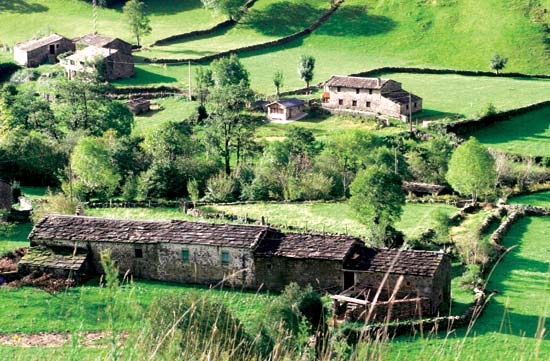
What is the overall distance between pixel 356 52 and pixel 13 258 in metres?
67.3

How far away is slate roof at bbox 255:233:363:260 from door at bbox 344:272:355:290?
2.75 ft

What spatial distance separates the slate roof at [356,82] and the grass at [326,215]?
29.3 m

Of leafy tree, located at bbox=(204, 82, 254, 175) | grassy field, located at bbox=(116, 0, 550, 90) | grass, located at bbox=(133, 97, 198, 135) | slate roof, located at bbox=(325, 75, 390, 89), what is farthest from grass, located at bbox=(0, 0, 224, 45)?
leafy tree, located at bbox=(204, 82, 254, 175)

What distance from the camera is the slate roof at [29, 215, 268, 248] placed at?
38594 mm

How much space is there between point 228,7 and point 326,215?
60454mm

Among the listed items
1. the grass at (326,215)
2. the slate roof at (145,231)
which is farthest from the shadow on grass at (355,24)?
the slate roof at (145,231)

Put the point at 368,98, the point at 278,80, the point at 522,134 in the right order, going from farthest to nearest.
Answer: the point at 278,80 → the point at 368,98 → the point at 522,134

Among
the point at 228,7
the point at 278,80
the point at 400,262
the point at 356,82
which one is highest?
the point at 228,7

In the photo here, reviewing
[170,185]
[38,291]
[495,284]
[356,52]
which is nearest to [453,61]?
[356,52]

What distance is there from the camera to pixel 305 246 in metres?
37.9

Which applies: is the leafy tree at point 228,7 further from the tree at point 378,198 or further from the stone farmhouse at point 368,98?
the tree at point 378,198

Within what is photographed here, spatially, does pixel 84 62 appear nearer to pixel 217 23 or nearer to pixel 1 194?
pixel 217 23

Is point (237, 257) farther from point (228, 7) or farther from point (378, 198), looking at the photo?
point (228, 7)

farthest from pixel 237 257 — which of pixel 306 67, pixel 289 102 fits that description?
pixel 306 67
